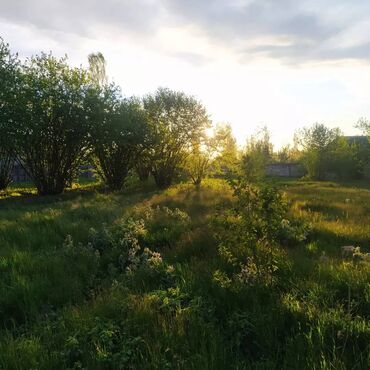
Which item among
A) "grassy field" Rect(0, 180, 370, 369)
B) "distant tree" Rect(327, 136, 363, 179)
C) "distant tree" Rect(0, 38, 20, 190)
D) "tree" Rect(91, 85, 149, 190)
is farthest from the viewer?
"distant tree" Rect(327, 136, 363, 179)

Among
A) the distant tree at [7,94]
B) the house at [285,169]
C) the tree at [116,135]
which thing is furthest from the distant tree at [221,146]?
the house at [285,169]

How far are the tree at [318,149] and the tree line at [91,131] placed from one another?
27.1m

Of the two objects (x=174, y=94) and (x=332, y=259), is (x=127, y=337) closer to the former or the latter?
(x=332, y=259)

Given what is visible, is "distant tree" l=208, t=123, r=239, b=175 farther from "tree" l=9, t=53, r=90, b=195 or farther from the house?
the house

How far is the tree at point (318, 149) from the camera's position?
5328 centimetres

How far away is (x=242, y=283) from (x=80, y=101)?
18396 mm

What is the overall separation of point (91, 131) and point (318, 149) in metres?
42.3

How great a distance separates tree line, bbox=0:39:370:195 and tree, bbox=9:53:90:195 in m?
0.05

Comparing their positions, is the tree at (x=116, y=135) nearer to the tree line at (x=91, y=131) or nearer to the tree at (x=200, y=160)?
the tree line at (x=91, y=131)

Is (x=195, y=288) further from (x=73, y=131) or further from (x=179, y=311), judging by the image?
(x=73, y=131)

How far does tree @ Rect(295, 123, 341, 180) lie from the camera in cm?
5328

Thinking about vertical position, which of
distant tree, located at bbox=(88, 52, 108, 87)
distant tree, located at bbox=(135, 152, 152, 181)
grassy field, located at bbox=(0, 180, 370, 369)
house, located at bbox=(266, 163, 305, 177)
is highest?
distant tree, located at bbox=(88, 52, 108, 87)

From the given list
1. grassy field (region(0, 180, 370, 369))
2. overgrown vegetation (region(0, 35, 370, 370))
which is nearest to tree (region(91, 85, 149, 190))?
overgrown vegetation (region(0, 35, 370, 370))

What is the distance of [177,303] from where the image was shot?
14.9 feet
